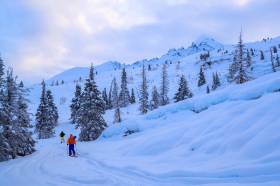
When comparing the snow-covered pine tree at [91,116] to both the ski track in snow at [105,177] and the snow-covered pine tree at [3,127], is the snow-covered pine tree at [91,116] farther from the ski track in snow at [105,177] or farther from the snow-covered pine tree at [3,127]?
the ski track in snow at [105,177]

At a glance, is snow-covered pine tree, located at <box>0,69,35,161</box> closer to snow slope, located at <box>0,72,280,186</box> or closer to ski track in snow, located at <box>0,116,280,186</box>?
snow slope, located at <box>0,72,280,186</box>

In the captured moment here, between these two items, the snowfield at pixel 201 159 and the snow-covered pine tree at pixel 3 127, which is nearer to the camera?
the snowfield at pixel 201 159

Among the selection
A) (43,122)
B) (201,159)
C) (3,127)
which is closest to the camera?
(201,159)

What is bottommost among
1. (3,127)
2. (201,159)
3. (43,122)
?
(201,159)

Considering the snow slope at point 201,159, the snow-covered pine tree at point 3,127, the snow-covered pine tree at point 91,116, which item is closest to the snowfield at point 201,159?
the snow slope at point 201,159

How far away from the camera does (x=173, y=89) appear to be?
5748 inches

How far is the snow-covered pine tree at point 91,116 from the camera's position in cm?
3972

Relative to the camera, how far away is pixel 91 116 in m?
40.0

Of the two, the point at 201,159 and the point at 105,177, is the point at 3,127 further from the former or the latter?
the point at 201,159

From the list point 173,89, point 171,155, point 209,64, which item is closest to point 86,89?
point 171,155

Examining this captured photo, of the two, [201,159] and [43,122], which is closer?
[201,159]

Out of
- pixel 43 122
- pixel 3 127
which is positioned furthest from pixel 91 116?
pixel 43 122

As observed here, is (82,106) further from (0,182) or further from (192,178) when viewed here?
(192,178)

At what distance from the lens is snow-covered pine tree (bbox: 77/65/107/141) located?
130 ft
